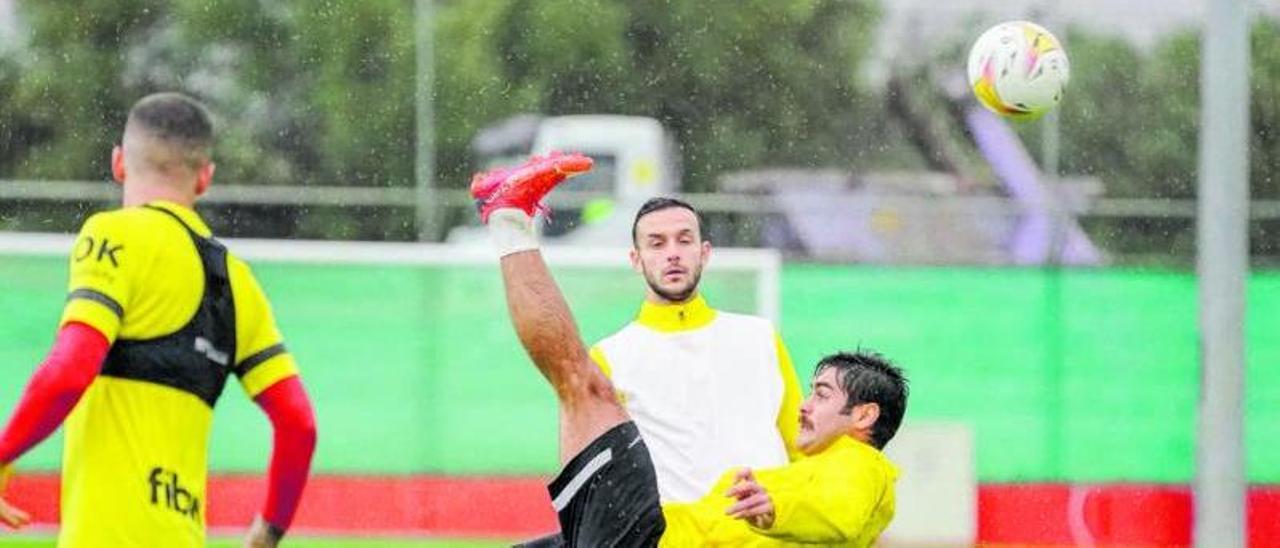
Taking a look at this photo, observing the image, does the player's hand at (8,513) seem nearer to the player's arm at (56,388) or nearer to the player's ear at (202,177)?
the player's arm at (56,388)

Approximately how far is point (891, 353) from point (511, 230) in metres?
8.83

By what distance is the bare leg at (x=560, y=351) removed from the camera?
4.82 metres

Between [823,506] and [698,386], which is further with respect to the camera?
[698,386]

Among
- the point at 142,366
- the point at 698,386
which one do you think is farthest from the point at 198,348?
the point at 698,386

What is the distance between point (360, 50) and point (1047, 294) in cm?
391

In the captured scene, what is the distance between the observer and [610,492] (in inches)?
197

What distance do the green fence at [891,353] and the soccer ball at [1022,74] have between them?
5681 mm

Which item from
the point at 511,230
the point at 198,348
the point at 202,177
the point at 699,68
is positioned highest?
the point at 699,68

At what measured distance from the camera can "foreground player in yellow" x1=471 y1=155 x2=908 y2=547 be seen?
190 inches

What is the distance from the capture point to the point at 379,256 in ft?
44.6

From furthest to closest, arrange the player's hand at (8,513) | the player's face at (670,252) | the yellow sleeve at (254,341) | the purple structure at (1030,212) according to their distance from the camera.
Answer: the purple structure at (1030,212) < the player's face at (670,252) < the yellow sleeve at (254,341) < the player's hand at (8,513)

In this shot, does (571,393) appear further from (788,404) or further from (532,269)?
(788,404)

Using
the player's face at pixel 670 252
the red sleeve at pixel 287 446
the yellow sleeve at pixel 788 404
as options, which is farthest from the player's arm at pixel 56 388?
the yellow sleeve at pixel 788 404

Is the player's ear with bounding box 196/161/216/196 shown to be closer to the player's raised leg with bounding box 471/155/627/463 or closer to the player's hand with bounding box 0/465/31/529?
the player's raised leg with bounding box 471/155/627/463
